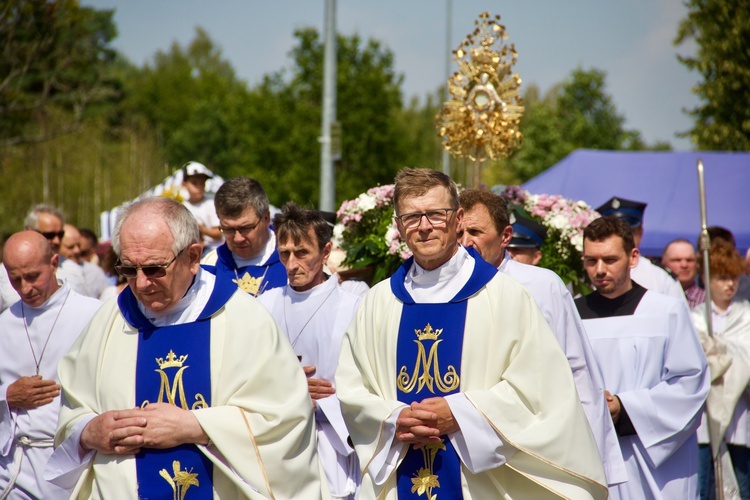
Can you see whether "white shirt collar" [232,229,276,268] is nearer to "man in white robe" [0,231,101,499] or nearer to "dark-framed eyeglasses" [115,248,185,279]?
"man in white robe" [0,231,101,499]

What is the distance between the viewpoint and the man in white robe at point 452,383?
12.3ft

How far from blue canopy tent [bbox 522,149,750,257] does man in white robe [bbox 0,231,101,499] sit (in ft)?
31.6

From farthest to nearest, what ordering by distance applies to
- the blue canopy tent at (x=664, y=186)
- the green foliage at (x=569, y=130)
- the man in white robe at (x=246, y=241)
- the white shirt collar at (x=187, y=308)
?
the green foliage at (x=569, y=130) < the blue canopy tent at (x=664, y=186) < the man in white robe at (x=246, y=241) < the white shirt collar at (x=187, y=308)

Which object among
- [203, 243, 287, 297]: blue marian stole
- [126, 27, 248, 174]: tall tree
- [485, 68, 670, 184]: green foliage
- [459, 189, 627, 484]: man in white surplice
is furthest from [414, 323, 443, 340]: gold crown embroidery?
[126, 27, 248, 174]: tall tree

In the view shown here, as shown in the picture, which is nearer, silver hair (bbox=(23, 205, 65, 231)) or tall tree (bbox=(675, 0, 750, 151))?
silver hair (bbox=(23, 205, 65, 231))

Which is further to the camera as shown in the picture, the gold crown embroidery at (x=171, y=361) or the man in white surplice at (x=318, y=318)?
the man in white surplice at (x=318, y=318)

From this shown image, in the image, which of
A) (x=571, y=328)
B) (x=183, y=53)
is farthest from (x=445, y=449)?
(x=183, y=53)

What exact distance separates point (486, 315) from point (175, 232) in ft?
4.39

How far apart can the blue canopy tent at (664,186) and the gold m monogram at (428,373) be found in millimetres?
10259

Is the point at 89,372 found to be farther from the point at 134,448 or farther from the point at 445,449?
the point at 445,449

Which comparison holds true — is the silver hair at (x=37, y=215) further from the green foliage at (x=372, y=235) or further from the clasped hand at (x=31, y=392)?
the clasped hand at (x=31, y=392)

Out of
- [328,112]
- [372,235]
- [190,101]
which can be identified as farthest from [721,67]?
[190,101]

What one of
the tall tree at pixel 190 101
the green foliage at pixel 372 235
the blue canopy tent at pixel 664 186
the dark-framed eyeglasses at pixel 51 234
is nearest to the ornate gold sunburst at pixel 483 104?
the green foliage at pixel 372 235

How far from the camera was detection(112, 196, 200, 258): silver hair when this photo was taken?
12.0 feet
